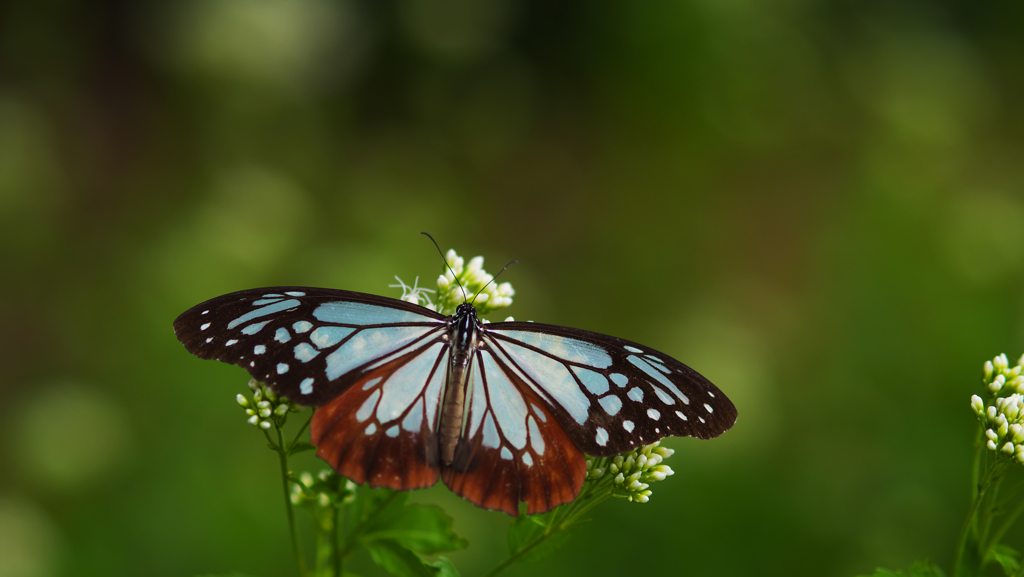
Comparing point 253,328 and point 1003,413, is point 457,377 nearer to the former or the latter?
point 253,328

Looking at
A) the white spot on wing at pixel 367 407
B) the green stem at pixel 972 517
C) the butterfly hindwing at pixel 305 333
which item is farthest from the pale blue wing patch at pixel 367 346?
the green stem at pixel 972 517

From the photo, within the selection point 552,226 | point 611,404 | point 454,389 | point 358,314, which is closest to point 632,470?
point 611,404

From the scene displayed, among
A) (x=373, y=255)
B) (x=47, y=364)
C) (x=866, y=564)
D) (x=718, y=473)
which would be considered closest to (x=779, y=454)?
(x=718, y=473)

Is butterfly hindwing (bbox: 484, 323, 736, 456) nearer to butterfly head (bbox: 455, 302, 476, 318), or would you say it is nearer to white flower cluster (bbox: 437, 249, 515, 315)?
butterfly head (bbox: 455, 302, 476, 318)

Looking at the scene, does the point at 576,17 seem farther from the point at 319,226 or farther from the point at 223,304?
the point at 223,304

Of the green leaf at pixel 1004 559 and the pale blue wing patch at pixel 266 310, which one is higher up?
the pale blue wing patch at pixel 266 310

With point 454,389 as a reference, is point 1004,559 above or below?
below

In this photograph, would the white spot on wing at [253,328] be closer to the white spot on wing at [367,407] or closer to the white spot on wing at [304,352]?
the white spot on wing at [304,352]
